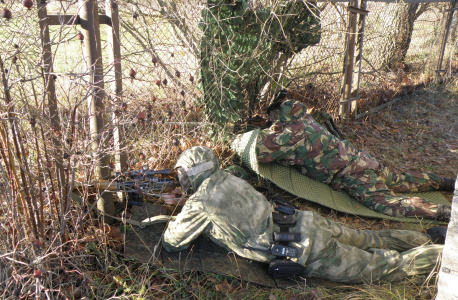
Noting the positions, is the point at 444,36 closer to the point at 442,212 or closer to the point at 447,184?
the point at 447,184

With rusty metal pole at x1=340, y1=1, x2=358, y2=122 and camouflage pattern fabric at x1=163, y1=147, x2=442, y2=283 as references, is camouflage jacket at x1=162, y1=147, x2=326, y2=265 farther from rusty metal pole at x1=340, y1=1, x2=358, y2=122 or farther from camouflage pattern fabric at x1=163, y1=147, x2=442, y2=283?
rusty metal pole at x1=340, y1=1, x2=358, y2=122

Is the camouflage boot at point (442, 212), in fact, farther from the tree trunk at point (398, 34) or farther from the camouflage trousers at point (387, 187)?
the tree trunk at point (398, 34)

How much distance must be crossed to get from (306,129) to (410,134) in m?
3.32

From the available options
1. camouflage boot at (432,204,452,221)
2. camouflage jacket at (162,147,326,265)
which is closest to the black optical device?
camouflage jacket at (162,147,326,265)

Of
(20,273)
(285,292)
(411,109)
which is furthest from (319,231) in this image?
(411,109)

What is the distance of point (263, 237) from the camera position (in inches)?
119

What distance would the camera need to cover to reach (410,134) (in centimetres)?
677

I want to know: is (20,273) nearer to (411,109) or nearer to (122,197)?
(122,197)

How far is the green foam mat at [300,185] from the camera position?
4.32m

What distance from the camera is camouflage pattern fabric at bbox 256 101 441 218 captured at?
433cm

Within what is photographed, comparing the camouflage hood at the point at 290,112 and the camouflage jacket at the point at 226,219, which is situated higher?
the camouflage hood at the point at 290,112

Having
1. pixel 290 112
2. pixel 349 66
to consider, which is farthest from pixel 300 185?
pixel 349 66

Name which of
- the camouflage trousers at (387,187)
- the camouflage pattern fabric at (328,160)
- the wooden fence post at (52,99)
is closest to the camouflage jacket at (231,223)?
the wooden fence post at (52,99)

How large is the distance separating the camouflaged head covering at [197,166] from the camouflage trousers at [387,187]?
6.99 feet
